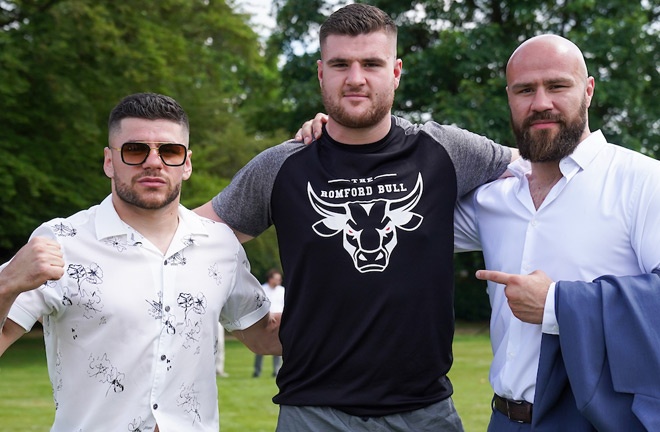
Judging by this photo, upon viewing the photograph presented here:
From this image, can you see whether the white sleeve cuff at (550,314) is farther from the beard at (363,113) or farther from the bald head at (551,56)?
the beard at (363,113)

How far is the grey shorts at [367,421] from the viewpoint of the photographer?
4.43m

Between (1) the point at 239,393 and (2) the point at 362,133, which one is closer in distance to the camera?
(2) the point at 362,133

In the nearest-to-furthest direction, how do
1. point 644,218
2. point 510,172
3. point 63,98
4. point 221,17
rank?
1. point 644,218
2. point 510,172
3. point 63,98
4. point 221,17

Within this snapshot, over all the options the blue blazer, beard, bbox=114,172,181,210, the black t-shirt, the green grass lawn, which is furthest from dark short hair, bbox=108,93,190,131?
the green grass lawn

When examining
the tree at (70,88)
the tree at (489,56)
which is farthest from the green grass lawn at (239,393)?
the tree at (489,56)

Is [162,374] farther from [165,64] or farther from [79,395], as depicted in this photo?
[165,64]

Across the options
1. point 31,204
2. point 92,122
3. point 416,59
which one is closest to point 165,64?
point 92,122

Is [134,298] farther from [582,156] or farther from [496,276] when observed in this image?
[582,156]

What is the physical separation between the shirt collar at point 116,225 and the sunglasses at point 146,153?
255mm

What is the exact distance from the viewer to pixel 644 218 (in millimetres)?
4004

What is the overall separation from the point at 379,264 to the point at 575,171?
996 mm

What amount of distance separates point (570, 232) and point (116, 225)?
209cm

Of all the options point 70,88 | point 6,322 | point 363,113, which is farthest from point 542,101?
point 70,88

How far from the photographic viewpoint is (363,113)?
4.56 meters
